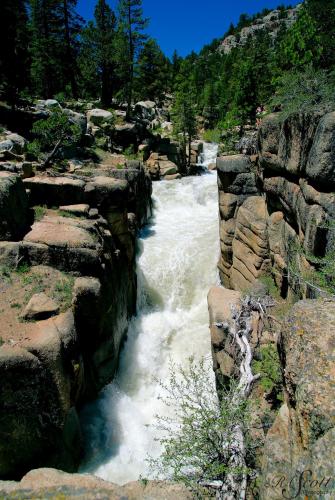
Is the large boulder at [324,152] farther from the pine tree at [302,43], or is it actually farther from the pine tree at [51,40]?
the pine tree at [51,40]

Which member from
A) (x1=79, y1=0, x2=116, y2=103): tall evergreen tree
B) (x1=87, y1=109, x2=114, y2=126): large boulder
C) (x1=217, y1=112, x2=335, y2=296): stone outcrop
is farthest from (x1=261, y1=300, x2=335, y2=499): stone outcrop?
(x1=79, y1=0, x2=116, y2=103): tall evergreen tree

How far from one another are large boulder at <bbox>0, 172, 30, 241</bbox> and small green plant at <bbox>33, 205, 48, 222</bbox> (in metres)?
0.38

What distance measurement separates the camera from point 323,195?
27.4ft

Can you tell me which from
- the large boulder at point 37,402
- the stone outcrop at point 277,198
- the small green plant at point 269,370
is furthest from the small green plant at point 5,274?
the stone outcrop at point 277,198

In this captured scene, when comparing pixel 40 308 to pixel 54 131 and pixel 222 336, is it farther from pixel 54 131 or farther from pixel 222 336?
pixel 54 131

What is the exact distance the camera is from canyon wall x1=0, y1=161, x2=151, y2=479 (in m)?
7.50

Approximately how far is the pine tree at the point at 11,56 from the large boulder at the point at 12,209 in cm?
1593

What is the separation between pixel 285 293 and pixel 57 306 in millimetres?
8423

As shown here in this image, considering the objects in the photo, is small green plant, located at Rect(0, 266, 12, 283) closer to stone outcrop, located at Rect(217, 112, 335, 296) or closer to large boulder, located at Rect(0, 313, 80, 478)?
large boulder, located at Rect(0, 313, 80, 478)

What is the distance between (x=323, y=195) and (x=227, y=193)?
7.78 metres

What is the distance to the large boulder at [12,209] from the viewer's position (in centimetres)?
1049

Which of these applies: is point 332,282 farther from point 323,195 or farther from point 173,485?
point 173,485

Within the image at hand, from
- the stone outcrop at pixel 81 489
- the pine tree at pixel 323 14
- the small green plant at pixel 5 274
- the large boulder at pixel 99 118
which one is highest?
the pine tree at pixel 323 14

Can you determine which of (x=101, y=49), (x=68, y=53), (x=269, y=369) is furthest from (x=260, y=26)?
(x=269, y=369)
